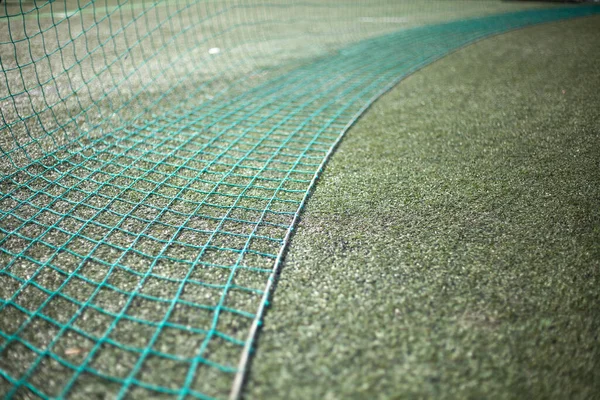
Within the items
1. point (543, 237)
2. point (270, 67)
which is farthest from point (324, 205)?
point (270, 67)

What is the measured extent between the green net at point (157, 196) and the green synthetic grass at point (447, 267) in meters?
0.17

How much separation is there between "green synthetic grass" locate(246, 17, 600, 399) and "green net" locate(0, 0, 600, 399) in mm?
174

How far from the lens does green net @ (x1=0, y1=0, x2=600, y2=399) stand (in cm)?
131

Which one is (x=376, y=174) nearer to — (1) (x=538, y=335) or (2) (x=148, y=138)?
(1) (x=538, y=335)

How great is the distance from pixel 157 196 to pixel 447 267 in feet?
4.93

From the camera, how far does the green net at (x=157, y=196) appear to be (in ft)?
4.29

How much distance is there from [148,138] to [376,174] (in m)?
1.60

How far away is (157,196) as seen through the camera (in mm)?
2154

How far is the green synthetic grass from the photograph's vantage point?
1232 mm

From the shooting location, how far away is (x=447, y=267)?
162 cm

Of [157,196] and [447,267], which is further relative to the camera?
[157,196]

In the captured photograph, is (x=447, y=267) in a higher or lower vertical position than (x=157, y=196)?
lower

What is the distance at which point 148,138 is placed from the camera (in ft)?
9.12

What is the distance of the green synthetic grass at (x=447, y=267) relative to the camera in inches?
48.5
